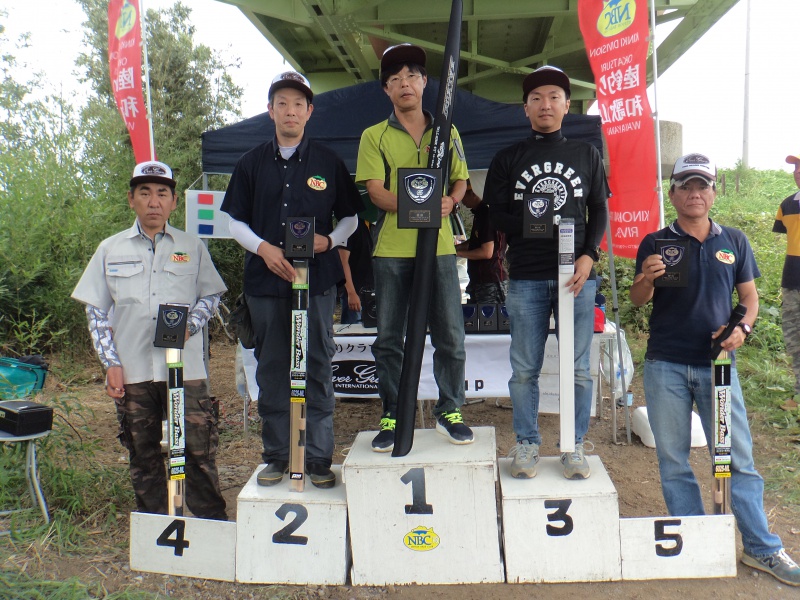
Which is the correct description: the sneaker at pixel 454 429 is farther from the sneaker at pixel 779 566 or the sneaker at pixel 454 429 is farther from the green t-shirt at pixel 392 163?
the sneaker at pixel 779 566

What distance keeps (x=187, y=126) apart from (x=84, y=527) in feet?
24.9

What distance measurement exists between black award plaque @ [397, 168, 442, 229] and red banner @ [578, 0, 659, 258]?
2423 millimetres

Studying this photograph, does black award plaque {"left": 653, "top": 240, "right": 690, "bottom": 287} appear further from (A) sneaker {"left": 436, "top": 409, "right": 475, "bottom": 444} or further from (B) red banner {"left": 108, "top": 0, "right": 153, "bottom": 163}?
(B) red banner {"left": 108, "top": 0, "right": 153, "bottom": 163}

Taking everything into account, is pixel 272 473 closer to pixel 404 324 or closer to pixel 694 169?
pixel 404 324

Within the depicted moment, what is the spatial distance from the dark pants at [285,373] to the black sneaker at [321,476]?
0.02 meters

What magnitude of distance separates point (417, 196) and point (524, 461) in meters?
1.20

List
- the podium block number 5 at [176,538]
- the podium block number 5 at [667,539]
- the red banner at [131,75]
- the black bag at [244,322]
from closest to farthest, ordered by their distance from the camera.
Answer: the podium block number 5 at [667,539] → the podium block number 5 at [176,538] → the black bag at [244,322] → the red banner at [131,75]

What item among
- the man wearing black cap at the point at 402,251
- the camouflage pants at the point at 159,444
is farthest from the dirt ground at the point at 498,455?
the man wearing black cap at the point at 402,251

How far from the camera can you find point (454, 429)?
2.76m

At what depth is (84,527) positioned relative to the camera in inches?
124

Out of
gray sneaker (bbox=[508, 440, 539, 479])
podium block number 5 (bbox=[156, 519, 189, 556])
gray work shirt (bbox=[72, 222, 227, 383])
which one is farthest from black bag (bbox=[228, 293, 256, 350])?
gray sneaker (bbox=[508, 440, 539, 479])

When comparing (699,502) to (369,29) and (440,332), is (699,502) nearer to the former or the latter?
(440,332)

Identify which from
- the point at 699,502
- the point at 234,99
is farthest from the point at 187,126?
the point at 699,502

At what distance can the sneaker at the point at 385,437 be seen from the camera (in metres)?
2.68
